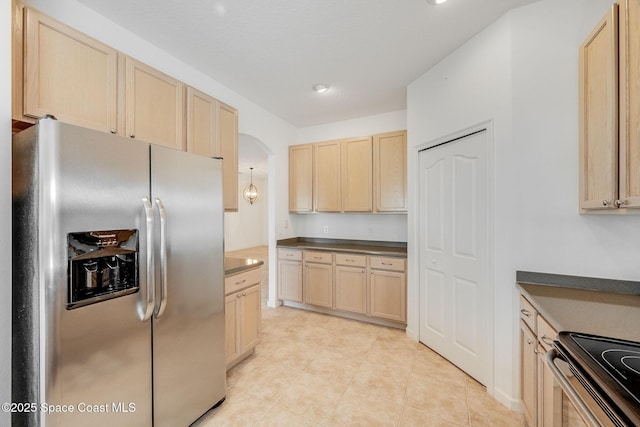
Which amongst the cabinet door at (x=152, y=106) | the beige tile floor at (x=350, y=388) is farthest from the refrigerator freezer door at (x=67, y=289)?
the beige tile floor at (x=350, y=388)

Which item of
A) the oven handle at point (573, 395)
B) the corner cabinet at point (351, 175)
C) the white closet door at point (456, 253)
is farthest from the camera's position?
the corner cabinet at point (351, 175)

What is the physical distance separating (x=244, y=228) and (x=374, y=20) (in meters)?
8.25

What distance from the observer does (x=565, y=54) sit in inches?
65.2

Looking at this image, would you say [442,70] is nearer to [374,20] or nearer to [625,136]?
[374,20]

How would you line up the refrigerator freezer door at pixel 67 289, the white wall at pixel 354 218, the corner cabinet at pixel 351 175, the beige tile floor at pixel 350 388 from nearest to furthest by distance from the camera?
the refrigerator freezer door at pixel 67 289 → the beige tile floor at pixel 350 388 → the corner cabinet at pixel 351 175 → the white wall at pixel 354 218

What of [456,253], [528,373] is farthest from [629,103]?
[528,373]

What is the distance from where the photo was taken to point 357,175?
145 inches

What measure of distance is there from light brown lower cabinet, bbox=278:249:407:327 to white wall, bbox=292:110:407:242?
2.22ft

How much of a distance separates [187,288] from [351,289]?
7.48 ft

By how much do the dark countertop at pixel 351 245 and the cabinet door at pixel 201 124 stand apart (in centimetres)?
193

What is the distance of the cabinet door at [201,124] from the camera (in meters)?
2.15

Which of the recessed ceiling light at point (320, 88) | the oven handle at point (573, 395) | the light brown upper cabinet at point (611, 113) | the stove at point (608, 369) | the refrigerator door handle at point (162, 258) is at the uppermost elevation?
the recessed ceiling light at point (320, 88)

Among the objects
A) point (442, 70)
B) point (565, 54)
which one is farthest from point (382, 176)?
point (565, 54)

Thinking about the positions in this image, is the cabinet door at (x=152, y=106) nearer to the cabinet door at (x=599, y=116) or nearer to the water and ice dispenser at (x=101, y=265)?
the water and ice dispenser at (x=101, y=265)
